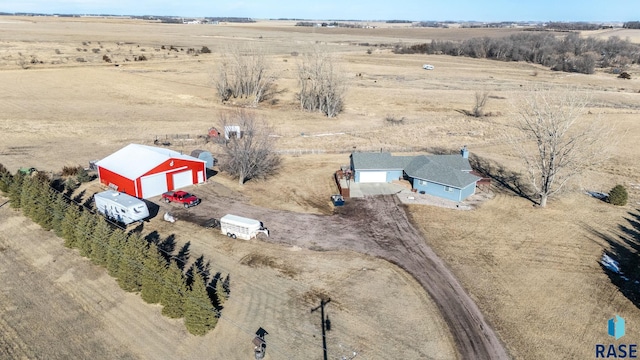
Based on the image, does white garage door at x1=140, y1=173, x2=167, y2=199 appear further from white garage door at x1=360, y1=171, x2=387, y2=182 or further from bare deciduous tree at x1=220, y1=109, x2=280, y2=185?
white garage door at x1=360, y1=171, x2=387, y2=182

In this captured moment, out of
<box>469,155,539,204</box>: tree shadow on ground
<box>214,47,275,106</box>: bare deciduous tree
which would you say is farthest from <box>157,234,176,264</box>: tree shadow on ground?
<box>214,47,275,106</box>: bare deciduous tree

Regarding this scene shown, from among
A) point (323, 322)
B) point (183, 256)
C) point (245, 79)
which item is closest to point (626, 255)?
point (323, 322)

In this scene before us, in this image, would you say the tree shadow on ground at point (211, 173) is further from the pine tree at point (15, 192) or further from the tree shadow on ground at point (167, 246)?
the pine tree at point (15, 192)

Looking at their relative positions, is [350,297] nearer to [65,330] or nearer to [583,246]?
[65,330]

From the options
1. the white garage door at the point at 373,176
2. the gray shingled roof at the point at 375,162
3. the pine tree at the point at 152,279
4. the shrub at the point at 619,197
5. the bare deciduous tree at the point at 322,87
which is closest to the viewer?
the pine tree at the point at 152,279

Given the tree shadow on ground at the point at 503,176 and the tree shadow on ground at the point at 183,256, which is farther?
the tree shadow on ground at the point at 503,176

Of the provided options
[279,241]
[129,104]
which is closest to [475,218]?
[279,241]

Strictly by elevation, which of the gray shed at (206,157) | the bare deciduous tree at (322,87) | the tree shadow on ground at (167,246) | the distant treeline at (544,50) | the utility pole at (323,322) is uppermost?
the distant treeline at (544,50)

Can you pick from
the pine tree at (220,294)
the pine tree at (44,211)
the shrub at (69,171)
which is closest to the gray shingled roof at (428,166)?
the pine tree at (220,294)
